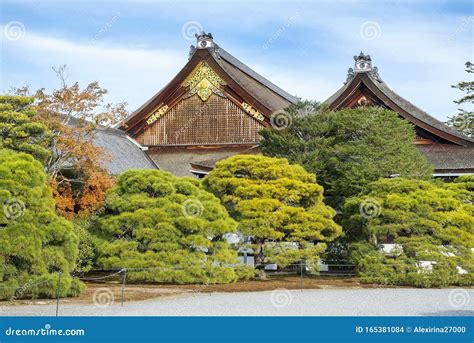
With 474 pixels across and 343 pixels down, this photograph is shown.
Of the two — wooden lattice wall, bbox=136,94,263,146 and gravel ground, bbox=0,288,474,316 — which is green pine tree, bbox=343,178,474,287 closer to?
gravel ground, bbox=0,288,474,316

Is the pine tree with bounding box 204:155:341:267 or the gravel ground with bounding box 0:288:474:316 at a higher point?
the pine tree with bounding box 204:155:341:267

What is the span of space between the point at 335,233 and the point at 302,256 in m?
1.22

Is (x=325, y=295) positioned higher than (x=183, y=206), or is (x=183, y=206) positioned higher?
(x=183, y=206)

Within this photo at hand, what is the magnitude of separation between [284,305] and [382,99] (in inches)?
592

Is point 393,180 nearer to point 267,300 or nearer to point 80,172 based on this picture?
point 267,300

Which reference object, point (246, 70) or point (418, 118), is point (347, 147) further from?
point (246, 70)

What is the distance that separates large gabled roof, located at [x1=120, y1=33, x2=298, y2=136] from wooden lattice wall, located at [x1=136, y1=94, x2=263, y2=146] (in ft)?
1.35

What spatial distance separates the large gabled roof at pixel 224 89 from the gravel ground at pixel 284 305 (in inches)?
499

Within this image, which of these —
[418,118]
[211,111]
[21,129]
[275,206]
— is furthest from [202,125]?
[21,129]

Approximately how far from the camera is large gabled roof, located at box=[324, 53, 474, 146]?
82.7 feet

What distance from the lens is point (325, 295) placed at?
15.3 metres

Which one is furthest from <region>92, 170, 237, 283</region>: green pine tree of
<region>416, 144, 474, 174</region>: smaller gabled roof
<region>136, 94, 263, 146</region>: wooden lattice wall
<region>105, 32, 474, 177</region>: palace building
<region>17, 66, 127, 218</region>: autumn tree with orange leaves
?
<region>136, 94, 263, 146</region>: wooden lattice wall

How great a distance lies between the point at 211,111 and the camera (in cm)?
2800

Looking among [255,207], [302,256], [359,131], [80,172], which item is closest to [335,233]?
[302,256]
